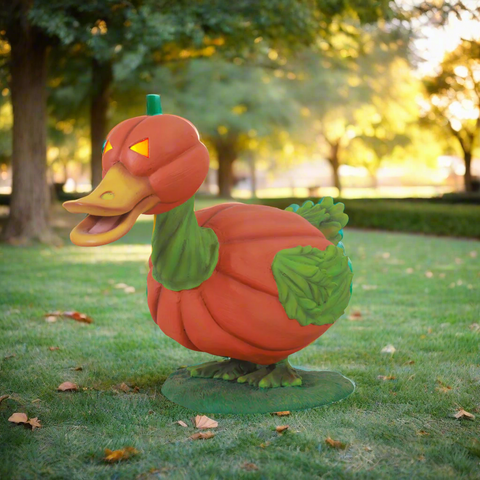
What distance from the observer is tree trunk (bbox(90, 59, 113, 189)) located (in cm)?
1728

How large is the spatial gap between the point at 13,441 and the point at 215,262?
1.47 metres

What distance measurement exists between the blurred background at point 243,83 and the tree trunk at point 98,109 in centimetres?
4

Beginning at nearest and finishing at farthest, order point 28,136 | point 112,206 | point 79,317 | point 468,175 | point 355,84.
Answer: point 112,206 < point 79,317 < point 28,136 < point 355,84 < point 468,175

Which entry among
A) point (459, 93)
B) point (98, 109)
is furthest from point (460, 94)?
point (98, 109)

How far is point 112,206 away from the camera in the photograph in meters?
3.07

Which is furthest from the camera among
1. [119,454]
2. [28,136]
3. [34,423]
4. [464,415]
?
[28,136]

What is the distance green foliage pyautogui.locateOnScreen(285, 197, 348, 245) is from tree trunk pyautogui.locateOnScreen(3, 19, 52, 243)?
1032cm

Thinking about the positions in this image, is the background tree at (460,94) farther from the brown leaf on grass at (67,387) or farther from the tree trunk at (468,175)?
the brown leaf on grass at (67,387)

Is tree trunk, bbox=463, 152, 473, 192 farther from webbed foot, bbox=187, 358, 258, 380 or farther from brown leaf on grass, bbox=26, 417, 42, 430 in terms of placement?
brown leaf on grass, bbox=26, 417, 42, 430

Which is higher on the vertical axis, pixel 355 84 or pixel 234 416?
pixel 355 84

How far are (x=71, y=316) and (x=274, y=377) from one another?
3096 millimetres

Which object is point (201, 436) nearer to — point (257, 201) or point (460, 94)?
point (257, 201)

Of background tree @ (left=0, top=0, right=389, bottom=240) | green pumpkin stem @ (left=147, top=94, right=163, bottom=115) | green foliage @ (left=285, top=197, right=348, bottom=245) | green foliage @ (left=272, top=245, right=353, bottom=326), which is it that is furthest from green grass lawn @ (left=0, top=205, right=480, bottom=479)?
background tree @ (left=0, top=0, right=389, bottom=240)

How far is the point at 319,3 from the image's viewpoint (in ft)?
40.5
